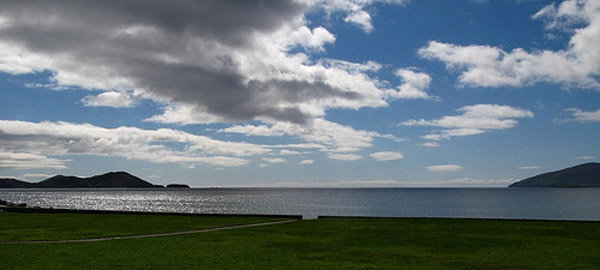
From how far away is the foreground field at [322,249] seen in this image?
16.1 meters

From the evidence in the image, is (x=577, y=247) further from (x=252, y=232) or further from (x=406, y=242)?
(x=252, y=232)

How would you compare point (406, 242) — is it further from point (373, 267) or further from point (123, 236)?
point (123, 236)

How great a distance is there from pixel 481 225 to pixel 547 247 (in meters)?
10.9

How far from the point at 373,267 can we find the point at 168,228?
1754 cm

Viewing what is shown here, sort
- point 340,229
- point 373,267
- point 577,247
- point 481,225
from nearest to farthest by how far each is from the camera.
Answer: point 373,267, point 577,247, point 340,229, point 481,225

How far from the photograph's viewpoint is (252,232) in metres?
26.6

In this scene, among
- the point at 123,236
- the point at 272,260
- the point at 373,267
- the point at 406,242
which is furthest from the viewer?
the point at 123,236

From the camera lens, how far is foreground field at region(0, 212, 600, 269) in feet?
52.9

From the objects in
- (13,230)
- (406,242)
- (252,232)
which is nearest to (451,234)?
(406,242)

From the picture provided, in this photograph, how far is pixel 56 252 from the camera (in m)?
18.4

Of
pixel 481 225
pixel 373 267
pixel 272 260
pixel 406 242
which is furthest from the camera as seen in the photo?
pixel 481 225

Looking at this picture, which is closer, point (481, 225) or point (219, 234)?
point (219, 234)

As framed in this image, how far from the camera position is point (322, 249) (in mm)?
19906

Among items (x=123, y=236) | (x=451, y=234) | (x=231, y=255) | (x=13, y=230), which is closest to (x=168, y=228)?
(x=123, y=236)
